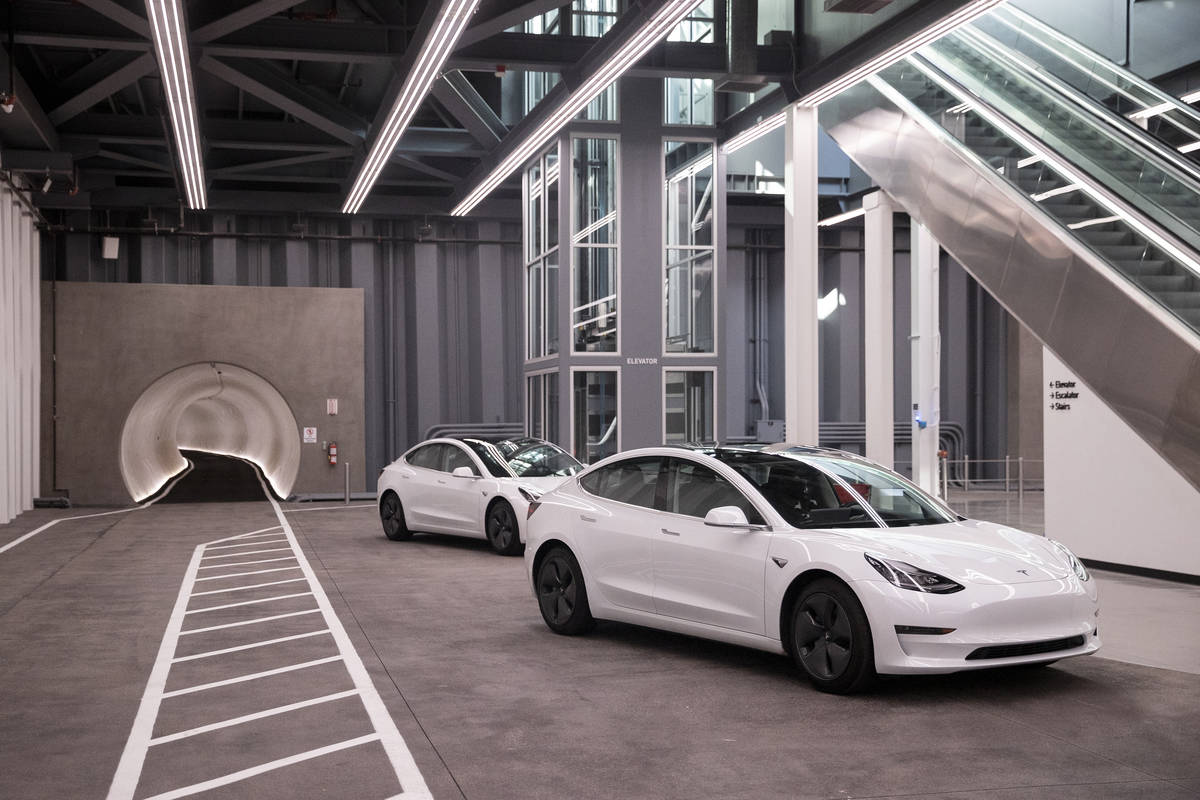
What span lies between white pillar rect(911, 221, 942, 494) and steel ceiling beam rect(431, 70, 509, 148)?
24.0ft

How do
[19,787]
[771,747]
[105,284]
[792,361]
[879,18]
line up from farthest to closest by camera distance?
[105,284], [792,361], [879,18], [771,747], [19,787]

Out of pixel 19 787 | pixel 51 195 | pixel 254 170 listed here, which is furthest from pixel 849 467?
pixel 51 195

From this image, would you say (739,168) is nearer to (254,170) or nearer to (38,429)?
(254,170)

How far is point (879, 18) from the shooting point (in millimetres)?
14125

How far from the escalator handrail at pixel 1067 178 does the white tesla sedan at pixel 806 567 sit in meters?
3.65

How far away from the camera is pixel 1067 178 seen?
41.1 ft

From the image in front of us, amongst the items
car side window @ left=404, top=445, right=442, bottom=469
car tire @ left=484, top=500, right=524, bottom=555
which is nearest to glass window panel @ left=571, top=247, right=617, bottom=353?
car side window @ left=404, top=445, right=442, bottom=469

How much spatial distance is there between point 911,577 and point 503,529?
8.67 m

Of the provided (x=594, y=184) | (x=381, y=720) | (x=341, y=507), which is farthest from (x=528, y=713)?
(x=341, y=507)

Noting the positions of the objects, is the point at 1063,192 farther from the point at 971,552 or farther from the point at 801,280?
the point at 971,552

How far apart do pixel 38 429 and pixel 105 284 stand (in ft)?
11.1

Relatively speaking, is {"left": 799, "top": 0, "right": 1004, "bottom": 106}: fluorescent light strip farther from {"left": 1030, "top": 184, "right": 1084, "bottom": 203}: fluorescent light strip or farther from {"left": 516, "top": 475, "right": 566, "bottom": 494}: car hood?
{"left": 516, "top": 475, "right": 566, "bottom": 494}: car hood

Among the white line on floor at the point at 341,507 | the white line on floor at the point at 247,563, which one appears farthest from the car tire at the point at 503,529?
the white line on floor at the point at 341,507

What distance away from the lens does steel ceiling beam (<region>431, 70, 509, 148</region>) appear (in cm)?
1927
